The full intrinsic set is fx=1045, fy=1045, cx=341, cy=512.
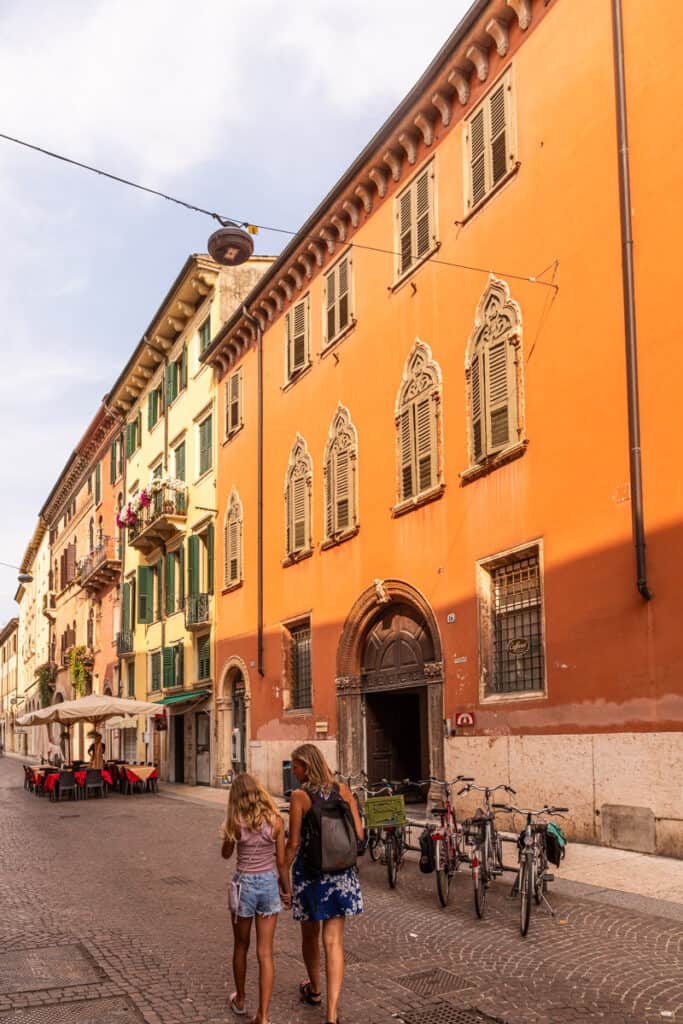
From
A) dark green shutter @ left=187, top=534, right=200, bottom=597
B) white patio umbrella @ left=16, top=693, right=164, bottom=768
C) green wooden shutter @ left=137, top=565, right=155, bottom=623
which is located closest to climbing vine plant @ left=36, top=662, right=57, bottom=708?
green wooden shutter @ left=137, top=565, right=155, bottom=623

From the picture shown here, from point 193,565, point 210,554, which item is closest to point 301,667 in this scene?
point 210,554

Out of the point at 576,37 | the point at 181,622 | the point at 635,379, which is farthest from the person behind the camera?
the point at 181,622

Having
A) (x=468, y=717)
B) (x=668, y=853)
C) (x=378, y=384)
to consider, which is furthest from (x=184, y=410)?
(x=668, y=853)

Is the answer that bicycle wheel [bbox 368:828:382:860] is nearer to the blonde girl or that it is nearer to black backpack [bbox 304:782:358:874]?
the blonde girl

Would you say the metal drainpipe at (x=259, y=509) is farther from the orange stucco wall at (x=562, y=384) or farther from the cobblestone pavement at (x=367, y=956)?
the cobblestone pavement at (x=367, y=956)

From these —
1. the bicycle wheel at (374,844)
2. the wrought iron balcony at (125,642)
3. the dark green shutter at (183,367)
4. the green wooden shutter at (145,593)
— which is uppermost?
the dark green shutter at (183,367)

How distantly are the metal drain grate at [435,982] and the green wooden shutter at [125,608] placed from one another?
3057 cm

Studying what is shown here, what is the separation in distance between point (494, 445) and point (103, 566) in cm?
2648

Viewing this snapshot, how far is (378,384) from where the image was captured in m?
18.8

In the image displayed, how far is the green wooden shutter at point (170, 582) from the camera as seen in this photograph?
102 ft

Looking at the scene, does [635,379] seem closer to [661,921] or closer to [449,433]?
[449,433]

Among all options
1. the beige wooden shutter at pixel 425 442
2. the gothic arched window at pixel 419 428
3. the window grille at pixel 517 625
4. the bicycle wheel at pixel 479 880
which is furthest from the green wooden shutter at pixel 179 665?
the bicycle wheel at pixel 479 880

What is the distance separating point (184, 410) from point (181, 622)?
6339mm

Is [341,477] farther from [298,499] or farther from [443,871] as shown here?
[443,871]
